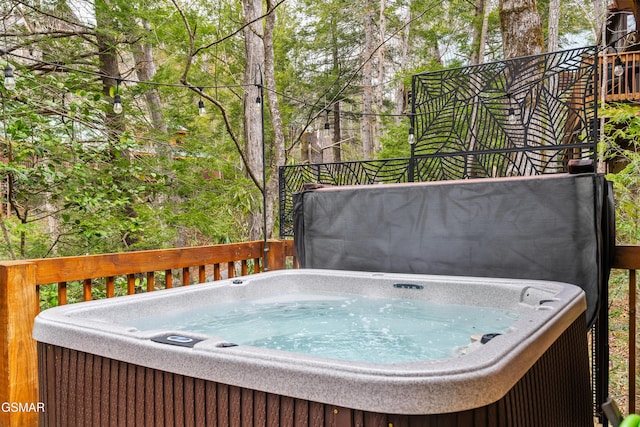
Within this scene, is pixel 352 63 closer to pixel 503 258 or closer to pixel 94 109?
pixel 94 109

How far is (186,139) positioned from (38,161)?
193cm

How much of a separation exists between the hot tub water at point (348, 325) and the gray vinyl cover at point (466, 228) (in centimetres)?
36

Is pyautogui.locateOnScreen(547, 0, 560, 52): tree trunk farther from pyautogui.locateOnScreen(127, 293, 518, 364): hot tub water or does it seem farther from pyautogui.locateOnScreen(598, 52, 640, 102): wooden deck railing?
pyautogui.locateOnScreen(127, 293, 518, 364): hot tub water

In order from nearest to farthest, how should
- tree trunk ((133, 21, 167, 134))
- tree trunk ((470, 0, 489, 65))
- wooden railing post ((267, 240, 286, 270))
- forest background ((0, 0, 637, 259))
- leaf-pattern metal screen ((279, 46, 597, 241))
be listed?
leaf-pattern metal screen ((279, 46, 597, 241)) → wooden railing post ((267, 240, 286, 270)) → forest background ((0, 0, 637, 259)) → tree trunk ((133, 21, 167, 134)) → tree trunk ((470, 0, 489, 65))

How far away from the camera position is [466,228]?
263cm

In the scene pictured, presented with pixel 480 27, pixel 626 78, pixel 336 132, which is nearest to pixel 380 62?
pixel 336 132

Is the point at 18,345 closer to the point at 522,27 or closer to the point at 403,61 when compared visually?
the point at 522,27

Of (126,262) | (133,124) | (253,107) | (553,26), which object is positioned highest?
(553,26)

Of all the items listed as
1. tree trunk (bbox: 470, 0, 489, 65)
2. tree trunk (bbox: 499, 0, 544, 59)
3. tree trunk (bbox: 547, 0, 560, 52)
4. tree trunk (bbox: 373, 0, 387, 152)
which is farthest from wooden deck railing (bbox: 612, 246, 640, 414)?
tree trunk (bbox: 373, 0, 387, 152)

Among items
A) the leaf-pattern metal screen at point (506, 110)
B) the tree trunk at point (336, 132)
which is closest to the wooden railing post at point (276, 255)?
the leaf-pattern metal screen at point (506, 110)

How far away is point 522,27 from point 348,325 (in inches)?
150

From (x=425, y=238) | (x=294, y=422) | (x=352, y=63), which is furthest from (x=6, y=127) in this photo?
(x=352, y=63)

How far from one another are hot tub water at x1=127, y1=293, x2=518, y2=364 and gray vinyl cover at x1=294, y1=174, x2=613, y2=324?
355 mm

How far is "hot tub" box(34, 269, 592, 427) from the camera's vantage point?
0.98 metres
